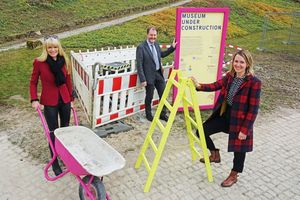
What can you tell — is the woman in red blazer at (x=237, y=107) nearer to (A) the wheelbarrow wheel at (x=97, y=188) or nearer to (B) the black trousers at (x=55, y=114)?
(A) the wheelbarrow wheel at (x=97, y=188)

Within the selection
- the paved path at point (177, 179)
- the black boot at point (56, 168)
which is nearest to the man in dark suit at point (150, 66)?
the paved path at point (177, 179)

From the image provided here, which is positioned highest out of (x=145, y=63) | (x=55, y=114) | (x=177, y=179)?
(x=145, y=63)

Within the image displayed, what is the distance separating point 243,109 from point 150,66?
8.58 ft

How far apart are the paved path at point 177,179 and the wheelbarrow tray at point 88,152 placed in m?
0.76

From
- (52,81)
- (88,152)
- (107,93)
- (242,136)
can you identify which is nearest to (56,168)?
(88,152)

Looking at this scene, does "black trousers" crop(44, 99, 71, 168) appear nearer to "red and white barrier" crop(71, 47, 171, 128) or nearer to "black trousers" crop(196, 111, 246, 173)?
"red and white barrier" crop(71, 47, 171, 128)

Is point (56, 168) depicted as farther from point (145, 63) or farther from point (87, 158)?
point (145, 63)

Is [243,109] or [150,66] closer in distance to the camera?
[243,109]

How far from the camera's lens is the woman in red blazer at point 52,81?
14.5 feet

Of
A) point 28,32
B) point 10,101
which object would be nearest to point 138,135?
point 10,101

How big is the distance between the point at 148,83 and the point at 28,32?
36.1ft

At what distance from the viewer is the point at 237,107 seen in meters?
4.30

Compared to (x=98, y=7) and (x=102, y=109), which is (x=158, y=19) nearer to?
(x=98, y=7)

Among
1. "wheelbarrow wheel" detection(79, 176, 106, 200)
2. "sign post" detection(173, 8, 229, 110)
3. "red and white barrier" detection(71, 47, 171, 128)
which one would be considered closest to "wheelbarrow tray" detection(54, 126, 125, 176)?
"wheelbarrow wheel" detection(79, 176, 106, 200)
